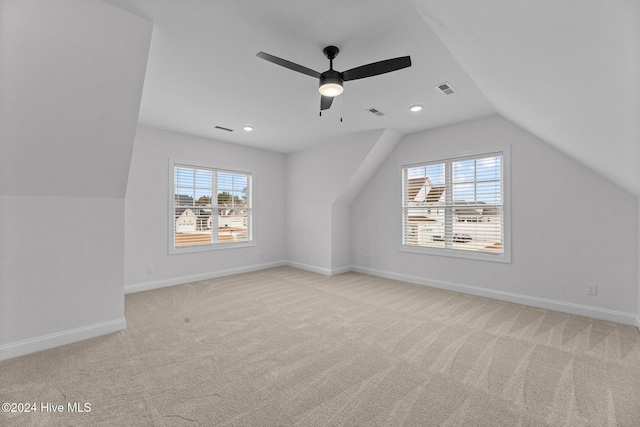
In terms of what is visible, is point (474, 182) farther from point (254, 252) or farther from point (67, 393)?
point (67, 393)

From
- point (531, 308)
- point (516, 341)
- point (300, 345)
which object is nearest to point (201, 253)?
point (300, 345)

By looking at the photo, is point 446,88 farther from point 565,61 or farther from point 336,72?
point 565,61

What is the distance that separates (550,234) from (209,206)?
551 cm

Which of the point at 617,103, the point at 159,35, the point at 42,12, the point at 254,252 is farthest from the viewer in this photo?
the point at 254,252

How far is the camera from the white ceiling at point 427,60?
4.36 ft

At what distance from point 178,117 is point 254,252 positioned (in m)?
3.08

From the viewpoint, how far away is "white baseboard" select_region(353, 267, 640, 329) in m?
3.23

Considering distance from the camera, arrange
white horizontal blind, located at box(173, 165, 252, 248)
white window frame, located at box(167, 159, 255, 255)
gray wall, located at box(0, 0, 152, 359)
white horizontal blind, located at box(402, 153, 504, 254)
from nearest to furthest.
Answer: gray wall, located at box(0, 0, 152, 359) → white horizontal blind, located at box(402, 153, 504, 254) → white window frame, located at box(167, 159, 255, 255) → white horizontal blind, located at box(173, 165, 252, 248)

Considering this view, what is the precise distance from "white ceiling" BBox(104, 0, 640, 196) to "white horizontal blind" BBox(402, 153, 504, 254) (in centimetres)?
89

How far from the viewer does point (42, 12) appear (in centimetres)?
186

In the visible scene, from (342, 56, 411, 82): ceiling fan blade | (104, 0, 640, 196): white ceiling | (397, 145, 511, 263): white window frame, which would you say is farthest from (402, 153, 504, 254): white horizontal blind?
(342, 56, 411, 82): ceiling fan blade

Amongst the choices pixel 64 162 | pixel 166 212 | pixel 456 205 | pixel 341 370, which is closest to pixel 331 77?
pixel 341 370

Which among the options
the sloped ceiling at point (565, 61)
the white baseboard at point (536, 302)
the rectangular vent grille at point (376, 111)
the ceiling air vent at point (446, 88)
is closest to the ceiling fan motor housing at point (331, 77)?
the sloped ceiling at point (565, 61)

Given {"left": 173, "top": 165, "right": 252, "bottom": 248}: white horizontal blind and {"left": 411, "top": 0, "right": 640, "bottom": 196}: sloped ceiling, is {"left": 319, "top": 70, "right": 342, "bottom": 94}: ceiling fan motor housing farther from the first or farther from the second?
{"left": 173, "top": 165, "right": 252, "bottom": 248}: white horizontal blind
